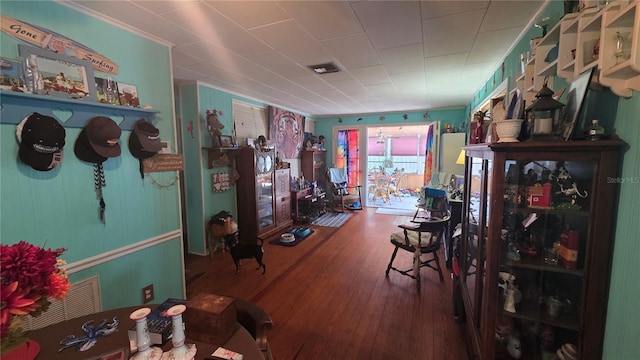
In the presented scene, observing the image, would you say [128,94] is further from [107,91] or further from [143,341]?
[143,341]

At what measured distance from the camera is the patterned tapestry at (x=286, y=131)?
16.5 ft

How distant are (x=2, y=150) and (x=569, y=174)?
2.86m

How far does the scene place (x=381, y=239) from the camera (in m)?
4.33

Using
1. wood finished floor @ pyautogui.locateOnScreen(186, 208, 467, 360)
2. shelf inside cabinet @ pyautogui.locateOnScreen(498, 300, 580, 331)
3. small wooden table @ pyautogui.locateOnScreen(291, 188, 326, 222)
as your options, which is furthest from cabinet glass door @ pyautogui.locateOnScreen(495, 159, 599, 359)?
small wooden table @ pyautogui.locateOnScreen(291, 188, 326, 222)

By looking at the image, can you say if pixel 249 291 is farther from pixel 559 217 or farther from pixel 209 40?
pixel 559 217

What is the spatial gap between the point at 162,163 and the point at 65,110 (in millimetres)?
683

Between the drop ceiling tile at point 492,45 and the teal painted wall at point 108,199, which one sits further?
the drop ceiling tile at point 492,45

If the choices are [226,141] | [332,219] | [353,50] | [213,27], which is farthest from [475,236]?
[332,219]

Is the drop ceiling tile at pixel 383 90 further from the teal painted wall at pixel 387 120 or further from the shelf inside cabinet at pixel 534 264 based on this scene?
the shelf inside cabinet at pixel 534 264

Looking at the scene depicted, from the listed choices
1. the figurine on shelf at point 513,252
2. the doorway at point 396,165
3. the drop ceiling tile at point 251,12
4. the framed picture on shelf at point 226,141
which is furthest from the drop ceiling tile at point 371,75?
the doorway at point 396,165

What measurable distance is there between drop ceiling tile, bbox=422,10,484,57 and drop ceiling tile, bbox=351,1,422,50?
0.30 feet

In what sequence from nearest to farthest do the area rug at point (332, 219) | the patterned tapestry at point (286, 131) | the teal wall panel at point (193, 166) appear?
the teal wall panel at point (193, 166) → the patterned tapestry at point (286, 131) → the area rug at point (332, 219)

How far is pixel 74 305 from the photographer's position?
5.49 feet

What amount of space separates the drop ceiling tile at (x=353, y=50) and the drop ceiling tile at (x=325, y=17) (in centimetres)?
10
